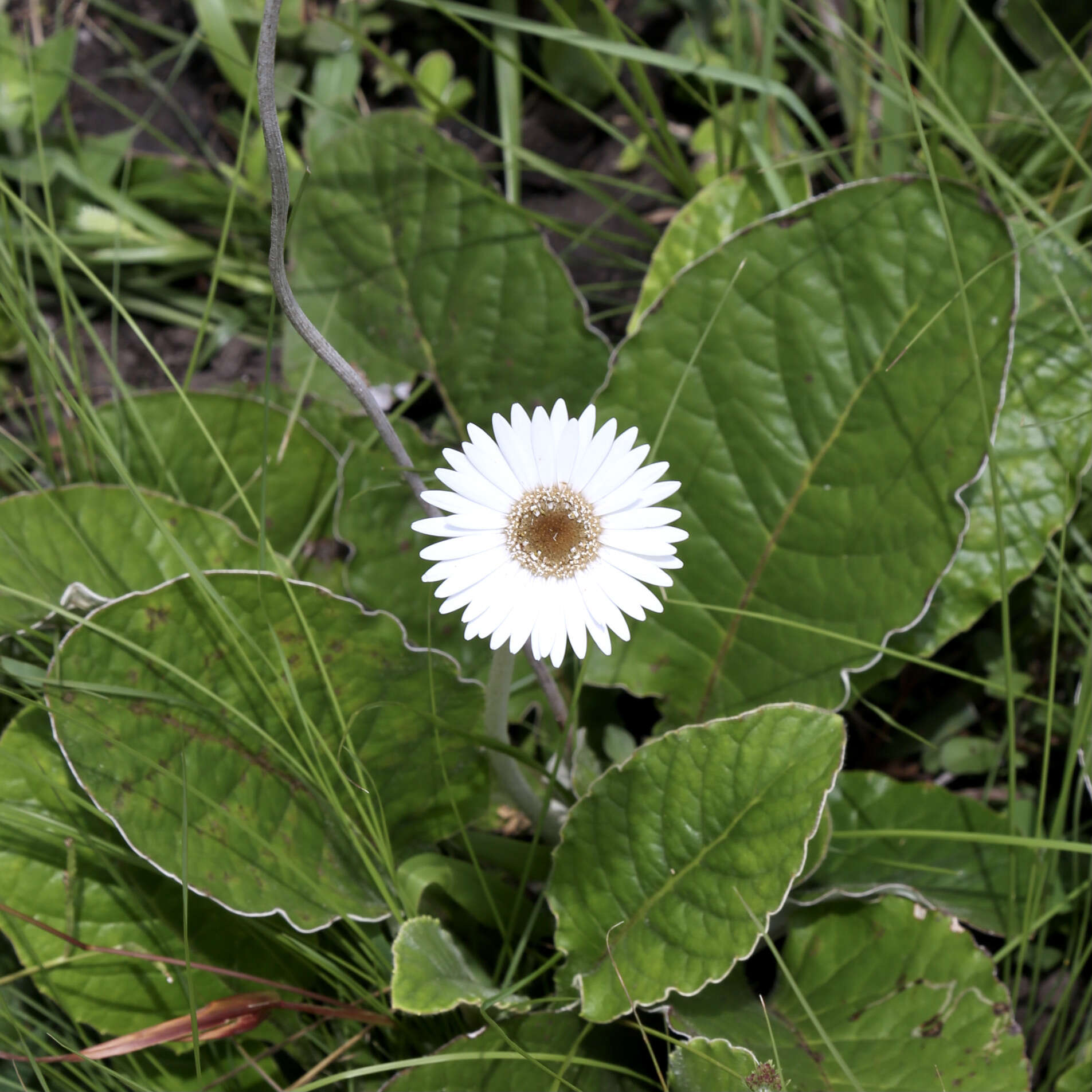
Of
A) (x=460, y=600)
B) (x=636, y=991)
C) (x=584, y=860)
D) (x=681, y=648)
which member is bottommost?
(x=636, y=991)

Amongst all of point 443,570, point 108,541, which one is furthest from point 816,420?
point 108,541

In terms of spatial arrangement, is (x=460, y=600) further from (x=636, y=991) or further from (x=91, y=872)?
(x=91, y=872)

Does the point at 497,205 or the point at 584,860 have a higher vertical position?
the point at 497,205

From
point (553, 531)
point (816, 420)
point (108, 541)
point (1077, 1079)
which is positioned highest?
point (816, 420)

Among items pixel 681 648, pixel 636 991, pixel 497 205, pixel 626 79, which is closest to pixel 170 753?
pixel 636 991

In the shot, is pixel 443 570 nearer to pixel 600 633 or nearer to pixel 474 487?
pixel 474 487

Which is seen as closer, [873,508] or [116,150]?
[873,508]

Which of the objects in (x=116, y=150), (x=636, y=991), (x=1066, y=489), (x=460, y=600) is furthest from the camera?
(x=116, y=150)
